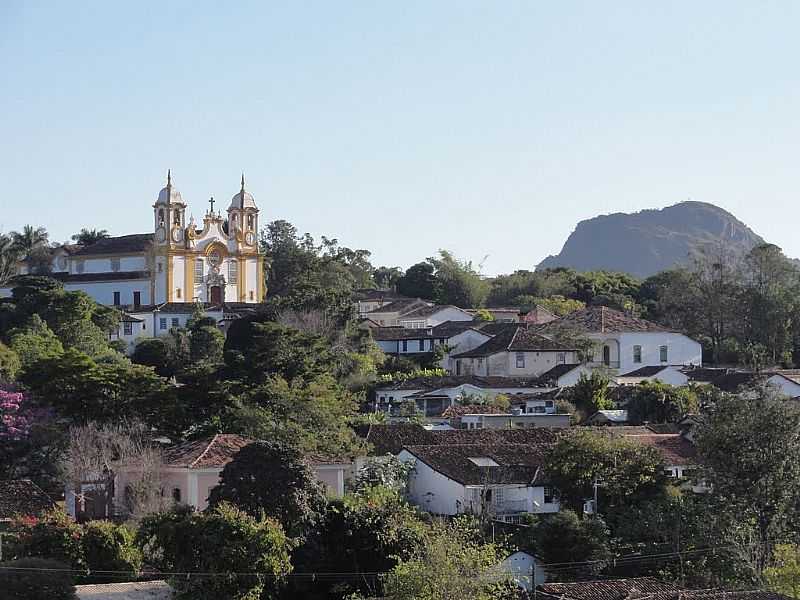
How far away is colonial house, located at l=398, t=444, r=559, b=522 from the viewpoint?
38234mm

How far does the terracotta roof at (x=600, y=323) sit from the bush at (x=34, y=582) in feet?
133

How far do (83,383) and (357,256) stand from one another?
62052 millimetres

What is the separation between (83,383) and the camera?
42.0m

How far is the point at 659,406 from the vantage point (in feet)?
162

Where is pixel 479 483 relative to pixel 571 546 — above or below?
above

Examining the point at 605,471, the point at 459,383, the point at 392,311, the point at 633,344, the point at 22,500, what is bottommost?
the point at 22,500

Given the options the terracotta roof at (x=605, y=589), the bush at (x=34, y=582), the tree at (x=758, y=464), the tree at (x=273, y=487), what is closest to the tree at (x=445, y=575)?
the terracotta roof at (x=605, y=589)

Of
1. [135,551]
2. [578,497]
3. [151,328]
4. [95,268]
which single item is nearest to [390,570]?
[135,551]

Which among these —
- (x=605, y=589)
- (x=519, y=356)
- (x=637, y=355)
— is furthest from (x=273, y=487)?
(x=637, y=355)

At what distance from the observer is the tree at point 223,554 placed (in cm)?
2717

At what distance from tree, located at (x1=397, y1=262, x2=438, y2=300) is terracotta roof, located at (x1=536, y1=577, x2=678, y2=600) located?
5784 centimetres

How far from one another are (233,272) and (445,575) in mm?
54251

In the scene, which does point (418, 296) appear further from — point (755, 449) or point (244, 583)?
point (244, 583)

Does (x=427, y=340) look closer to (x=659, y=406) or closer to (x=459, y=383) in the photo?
(x=459, y=383)
